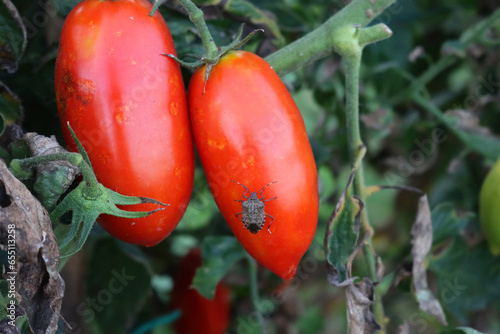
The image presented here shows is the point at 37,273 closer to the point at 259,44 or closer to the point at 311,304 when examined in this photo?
the point at 259,44

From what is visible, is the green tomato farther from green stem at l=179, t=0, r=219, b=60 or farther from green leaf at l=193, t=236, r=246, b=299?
green stem at l=179, t=0, r=219, b=60

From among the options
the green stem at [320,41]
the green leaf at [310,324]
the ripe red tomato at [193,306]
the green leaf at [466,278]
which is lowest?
the green leaf at [310,324]

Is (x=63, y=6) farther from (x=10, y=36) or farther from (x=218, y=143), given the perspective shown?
(x=218, y=143)

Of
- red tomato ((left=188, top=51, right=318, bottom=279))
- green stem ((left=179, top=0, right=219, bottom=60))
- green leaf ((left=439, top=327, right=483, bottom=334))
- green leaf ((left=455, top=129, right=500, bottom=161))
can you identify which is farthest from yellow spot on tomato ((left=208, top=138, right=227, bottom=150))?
green leaf ((left=455, top=129, right=500, bottom=161))

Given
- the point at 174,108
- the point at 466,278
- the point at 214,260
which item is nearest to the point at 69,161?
the point at 174,108

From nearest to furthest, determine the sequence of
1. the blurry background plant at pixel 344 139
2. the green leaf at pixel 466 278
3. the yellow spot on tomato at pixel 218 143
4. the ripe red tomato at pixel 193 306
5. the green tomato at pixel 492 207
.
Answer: the yellow spot on tomato at pixel 218 143 < the blurry background plant at pixel 344 139 < the green tomato at pixel 492 207 < the green leaf at pixel 466 278 < the ripe red tomato at pixel 193 306

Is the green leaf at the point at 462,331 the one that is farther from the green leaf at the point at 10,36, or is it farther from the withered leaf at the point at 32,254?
the green leaf at the point at 10,36

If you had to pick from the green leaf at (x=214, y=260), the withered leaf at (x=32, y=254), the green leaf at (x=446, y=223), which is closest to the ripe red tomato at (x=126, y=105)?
the withered leaf at (x=32, y=254)
